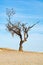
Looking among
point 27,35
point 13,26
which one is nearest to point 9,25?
point 13,26

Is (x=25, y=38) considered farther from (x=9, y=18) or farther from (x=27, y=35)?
(x=9, y=18)

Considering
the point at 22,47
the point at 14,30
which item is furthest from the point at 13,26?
the point at 22,47

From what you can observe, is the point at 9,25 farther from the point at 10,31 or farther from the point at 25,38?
the point at 25,38

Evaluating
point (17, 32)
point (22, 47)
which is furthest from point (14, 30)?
point (22, 47)

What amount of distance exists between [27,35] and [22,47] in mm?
2713

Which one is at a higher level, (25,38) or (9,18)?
(9,18)

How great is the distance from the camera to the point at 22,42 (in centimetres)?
4150

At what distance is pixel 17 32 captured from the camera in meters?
41.3

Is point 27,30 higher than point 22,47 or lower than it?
higher

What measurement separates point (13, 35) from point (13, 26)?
1702mm

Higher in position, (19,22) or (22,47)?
(19,22)

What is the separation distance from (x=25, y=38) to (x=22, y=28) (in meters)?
1.78

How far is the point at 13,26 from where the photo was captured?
4119 centimetres

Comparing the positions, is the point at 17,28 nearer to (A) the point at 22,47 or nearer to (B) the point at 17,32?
(B) the point at 17,32
